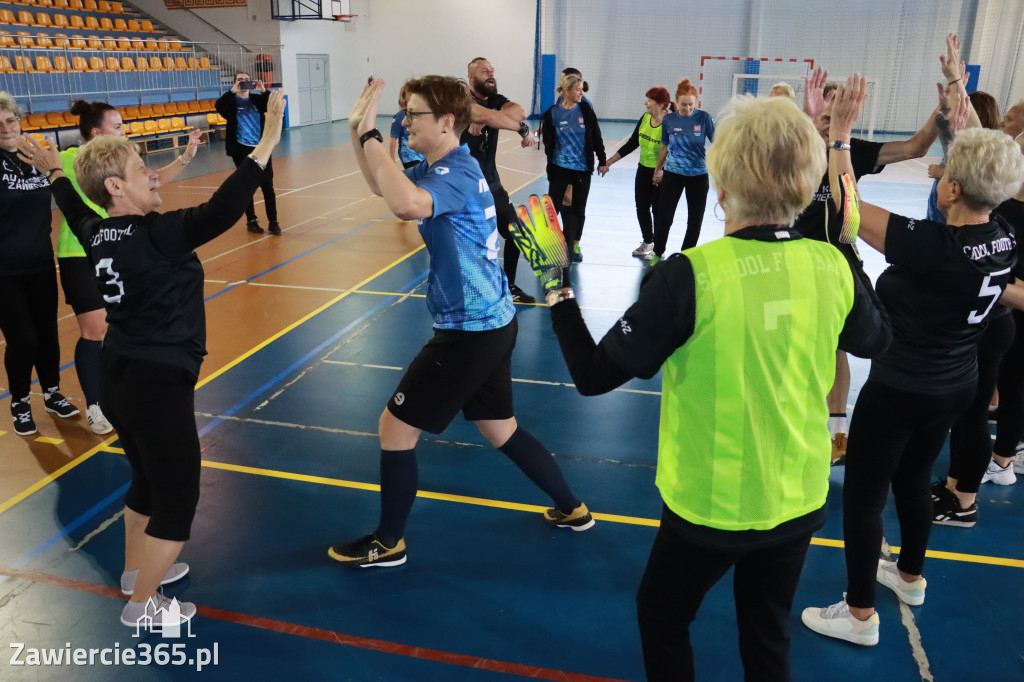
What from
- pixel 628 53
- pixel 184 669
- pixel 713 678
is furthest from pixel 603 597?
pixel 628 53

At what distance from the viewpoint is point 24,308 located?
4617 millimetres

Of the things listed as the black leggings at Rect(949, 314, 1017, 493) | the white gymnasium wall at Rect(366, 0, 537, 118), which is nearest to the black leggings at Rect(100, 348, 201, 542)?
the black leggings at Rect(949, 314, 1017, 493)

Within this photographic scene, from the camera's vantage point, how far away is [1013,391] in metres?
4.09

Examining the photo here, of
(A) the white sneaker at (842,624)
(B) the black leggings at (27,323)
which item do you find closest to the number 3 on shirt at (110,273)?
(B) the black leggings at (27,323)

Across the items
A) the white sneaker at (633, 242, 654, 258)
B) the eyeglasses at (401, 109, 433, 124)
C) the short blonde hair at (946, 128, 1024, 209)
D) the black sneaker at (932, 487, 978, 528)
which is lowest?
the black sneaker at (932, 487, 978, 528)

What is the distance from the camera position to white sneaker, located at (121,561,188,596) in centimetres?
327

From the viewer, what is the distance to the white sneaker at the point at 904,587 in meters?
3.24

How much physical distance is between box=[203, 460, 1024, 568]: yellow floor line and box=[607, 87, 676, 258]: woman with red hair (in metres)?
5.39

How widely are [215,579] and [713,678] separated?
7.12ft

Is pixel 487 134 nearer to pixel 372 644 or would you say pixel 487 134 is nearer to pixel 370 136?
pixel 370 136

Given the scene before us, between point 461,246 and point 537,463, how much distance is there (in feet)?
3.83

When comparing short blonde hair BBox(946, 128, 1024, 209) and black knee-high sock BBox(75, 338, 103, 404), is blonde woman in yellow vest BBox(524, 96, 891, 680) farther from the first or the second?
black knee-high sock BBox(75, 338, 103, 404)

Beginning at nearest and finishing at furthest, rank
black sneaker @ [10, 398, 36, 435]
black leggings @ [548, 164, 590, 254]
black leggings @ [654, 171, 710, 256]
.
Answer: black sneaker @ [10, 398, 36, 435] → black leggings @ [654, 171, 710, 256] → black leggings @ [548, 164, 590, 254]

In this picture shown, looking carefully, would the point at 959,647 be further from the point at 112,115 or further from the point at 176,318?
the point at 112,115
